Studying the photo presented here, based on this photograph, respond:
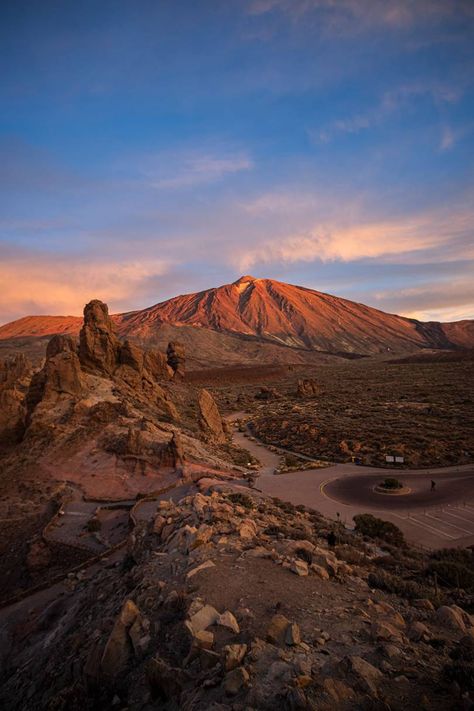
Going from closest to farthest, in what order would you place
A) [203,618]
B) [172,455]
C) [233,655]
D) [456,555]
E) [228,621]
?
[233,655] < [228,621] < [203,618] < [456,555] < [172,455]

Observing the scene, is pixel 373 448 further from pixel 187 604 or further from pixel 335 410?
pixel 187 604

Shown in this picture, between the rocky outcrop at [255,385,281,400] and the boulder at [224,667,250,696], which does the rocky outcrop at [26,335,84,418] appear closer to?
the boulder at [224,667,250,696]

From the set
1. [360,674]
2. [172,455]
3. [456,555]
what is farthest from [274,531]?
[172,455]

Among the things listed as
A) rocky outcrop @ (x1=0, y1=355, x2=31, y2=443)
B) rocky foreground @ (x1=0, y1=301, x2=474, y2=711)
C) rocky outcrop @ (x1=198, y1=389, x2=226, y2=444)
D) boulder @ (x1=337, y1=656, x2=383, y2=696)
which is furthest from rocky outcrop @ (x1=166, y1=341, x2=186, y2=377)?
boulder @ (x1=337, y1=656, x2=383, y2=696)

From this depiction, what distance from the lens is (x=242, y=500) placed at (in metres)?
16.8

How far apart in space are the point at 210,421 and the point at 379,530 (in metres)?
24.6

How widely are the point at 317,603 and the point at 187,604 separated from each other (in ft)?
8.55

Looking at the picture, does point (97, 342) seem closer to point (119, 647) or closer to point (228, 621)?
point (119, 647)

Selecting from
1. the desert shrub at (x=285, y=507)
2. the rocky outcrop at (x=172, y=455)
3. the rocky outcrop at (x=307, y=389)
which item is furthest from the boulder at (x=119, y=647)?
the rocky outcrop at (x=307, y=389)

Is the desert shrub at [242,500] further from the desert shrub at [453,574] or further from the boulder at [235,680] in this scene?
the boulder at [235,680]

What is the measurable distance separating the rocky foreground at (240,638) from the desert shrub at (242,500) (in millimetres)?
3701

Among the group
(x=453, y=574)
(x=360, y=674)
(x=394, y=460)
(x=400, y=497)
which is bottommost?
(x=400, y=497)

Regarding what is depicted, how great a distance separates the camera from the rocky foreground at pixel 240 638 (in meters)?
5.27

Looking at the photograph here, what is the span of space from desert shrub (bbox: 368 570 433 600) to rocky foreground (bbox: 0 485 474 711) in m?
0.17
